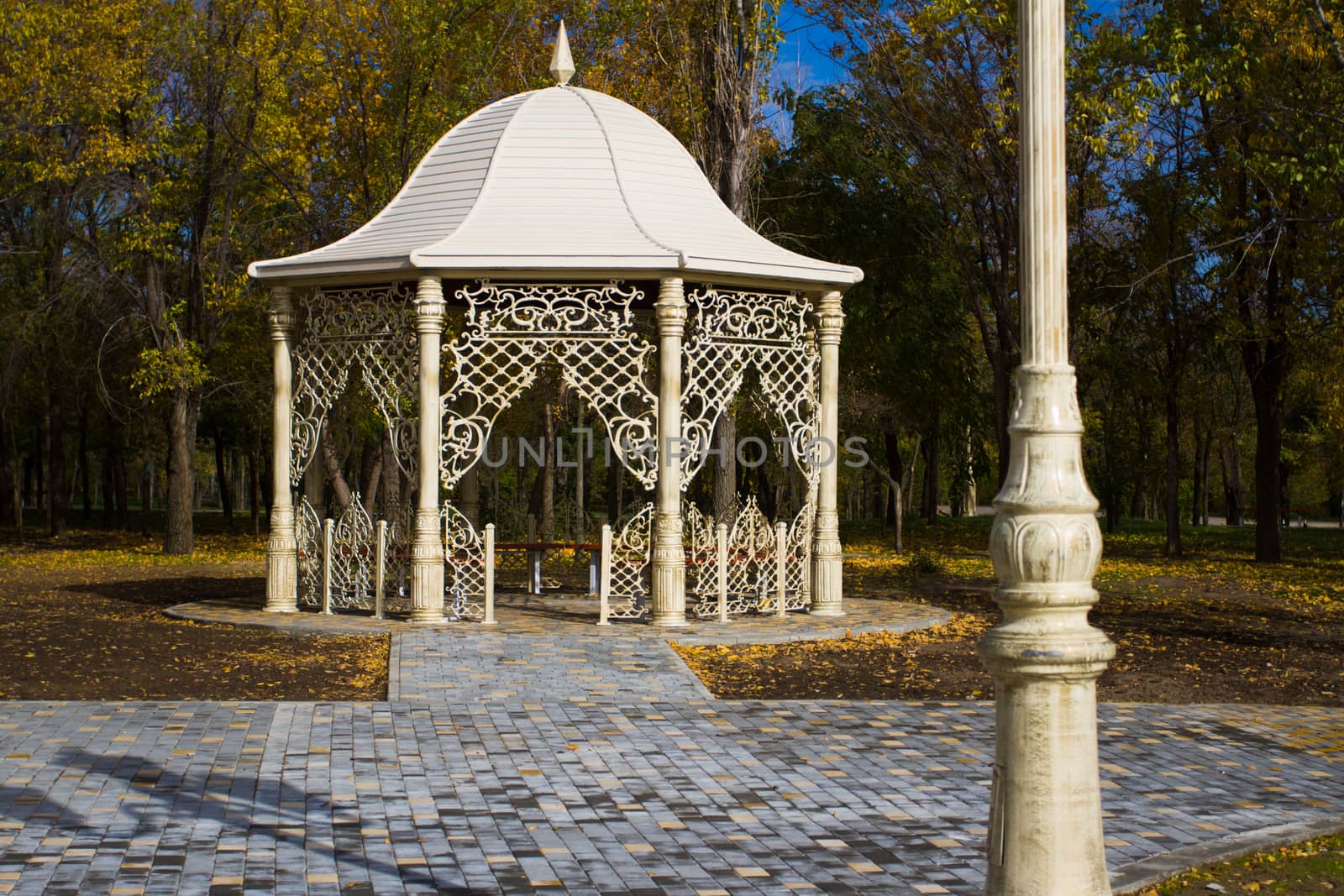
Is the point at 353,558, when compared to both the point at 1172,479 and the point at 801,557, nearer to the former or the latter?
the point at 801,557

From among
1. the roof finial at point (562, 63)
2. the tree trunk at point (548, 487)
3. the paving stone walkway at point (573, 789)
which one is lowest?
the paving stone walkway at point (573, 789)

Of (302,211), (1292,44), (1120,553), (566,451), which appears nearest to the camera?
(1292,44)

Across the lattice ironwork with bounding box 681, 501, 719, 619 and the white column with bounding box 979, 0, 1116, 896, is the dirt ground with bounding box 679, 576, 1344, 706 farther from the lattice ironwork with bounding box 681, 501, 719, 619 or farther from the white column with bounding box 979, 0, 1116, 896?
the white column with bounding box 979, 0, 1116, 896

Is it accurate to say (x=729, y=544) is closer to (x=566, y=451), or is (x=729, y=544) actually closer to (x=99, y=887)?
(x=99, y=887)

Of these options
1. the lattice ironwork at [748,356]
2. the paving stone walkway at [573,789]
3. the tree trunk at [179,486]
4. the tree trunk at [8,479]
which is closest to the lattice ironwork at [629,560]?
the lattice ironwork at [748,356]

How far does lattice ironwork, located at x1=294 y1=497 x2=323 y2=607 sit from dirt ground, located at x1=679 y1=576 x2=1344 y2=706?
5.01 meters

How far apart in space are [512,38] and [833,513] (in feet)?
47.9

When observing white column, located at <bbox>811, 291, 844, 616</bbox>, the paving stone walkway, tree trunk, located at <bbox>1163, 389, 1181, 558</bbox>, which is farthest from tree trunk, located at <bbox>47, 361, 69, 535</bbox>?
the paving stone walkway

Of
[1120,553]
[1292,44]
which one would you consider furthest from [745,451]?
[1292,44]

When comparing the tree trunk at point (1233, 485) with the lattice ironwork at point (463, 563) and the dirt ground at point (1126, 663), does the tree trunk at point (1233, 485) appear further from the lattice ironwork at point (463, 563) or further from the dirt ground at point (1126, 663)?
the lattice ironwork at point (463, 563)

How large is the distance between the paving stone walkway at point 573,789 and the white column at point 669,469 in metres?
3.02

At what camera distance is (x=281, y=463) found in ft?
50.1

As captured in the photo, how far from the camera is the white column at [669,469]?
13.9 metres

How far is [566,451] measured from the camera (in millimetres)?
39469
